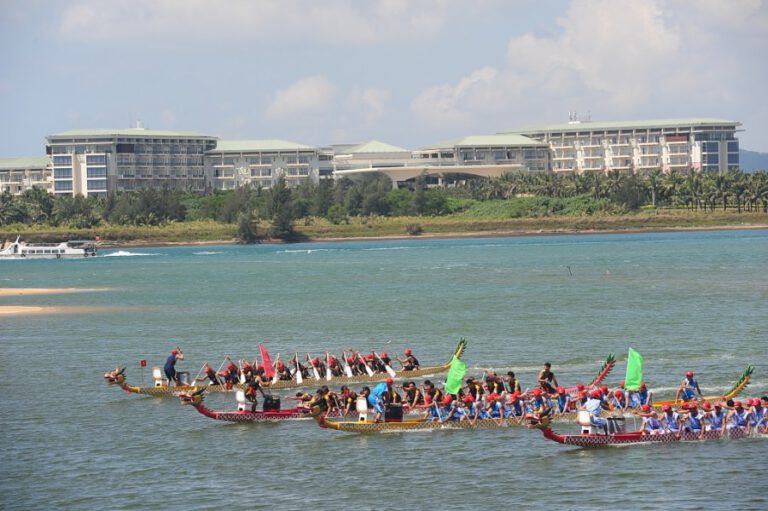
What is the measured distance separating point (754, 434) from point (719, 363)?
14681 millimetres

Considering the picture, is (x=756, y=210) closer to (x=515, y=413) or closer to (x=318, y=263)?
(x=318, y=263)

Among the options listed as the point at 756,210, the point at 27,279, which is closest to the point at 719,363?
the point at 27,279

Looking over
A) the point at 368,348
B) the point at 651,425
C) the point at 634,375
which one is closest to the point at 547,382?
the point at 634,375

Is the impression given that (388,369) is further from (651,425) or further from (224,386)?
(651,425)

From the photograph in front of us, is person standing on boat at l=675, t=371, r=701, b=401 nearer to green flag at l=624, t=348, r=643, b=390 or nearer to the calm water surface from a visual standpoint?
green flag at l=624, t=348, r=643, b=390

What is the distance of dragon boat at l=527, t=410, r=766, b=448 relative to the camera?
36.9m

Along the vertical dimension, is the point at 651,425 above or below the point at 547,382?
below

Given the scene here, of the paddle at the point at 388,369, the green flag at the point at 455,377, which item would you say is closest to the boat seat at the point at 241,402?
the green flag at the point at 455,377

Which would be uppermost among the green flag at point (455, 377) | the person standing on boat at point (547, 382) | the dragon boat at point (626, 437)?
the green flag at point (455, 377)

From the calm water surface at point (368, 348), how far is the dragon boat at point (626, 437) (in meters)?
0.32

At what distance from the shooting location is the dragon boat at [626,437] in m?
36.9

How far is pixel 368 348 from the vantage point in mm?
61219

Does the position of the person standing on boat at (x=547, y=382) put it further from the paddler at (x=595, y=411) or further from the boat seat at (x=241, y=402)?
the boat seat at (x=241, y=402)

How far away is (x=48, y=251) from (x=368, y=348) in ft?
449
